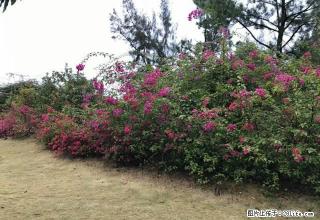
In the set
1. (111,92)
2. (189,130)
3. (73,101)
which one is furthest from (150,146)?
(73,101)

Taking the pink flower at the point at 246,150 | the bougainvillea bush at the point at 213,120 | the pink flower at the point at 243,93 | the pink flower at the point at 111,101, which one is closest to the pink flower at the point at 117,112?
the bougainvillea bush at the point at 213,120

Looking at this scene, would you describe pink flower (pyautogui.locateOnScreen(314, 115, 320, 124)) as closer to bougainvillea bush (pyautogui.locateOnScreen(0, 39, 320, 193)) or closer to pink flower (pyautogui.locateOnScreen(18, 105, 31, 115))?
bougainvillea bush (pyautogui.locateOnScreen(0, 39, 320, 193))

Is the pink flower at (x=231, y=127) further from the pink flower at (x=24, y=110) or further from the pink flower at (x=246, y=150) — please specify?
the pink flower at (x=24, y=110)

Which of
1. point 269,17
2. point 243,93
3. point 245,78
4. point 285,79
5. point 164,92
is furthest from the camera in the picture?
point 269,17

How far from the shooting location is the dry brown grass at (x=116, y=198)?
502cm

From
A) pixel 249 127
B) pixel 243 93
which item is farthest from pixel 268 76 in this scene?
pixel 249 127

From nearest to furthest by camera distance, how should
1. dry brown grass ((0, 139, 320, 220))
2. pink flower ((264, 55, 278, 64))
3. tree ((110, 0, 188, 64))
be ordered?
dry brown grass ((0, 139, 320, 220)) → pink flower ((264, 55, 278, 64)) → tree ((110, 0, 188, 64))

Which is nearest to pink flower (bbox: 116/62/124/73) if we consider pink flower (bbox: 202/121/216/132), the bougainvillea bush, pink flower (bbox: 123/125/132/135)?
the bougainvillea bush

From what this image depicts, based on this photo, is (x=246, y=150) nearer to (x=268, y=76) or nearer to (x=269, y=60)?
(x=268, y=76)

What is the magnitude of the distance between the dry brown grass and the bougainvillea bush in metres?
0.23

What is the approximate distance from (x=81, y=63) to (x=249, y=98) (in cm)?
341

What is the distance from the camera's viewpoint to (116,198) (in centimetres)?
552

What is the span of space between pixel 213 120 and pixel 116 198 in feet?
5.34

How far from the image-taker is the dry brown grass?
502 cm
